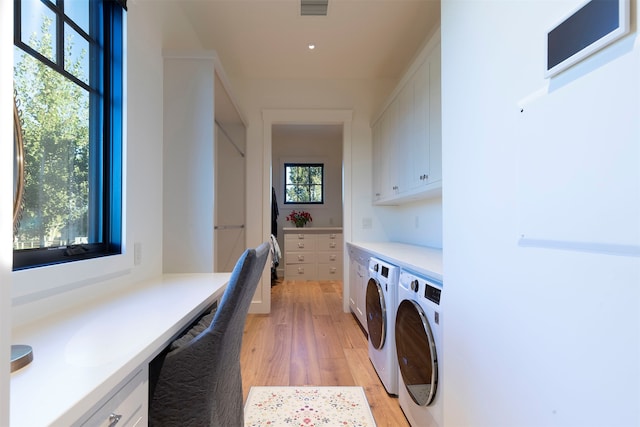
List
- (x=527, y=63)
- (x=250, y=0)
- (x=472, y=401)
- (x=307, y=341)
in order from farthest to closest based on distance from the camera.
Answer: (x=307, y=341) → (x=250, y=0) → (x=472, y=401) → (x=527, y=63)

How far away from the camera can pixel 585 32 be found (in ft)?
1.98

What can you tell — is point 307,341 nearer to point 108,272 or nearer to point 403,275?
point 403,275

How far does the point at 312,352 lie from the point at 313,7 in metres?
2.69

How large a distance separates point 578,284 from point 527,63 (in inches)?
21.4

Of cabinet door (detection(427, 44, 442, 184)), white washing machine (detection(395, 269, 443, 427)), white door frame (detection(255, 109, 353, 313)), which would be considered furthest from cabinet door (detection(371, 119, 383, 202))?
white washing machine (detection(395, 269, 443, 427))

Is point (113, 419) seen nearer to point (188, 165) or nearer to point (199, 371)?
point (199, 371)

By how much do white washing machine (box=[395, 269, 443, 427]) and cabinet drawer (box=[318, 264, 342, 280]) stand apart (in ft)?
11.8

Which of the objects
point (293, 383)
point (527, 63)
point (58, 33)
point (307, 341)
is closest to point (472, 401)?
point (527, 63)

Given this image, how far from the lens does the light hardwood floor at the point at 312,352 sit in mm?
1982

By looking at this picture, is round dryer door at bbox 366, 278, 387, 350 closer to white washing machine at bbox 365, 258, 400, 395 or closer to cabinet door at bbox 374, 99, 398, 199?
white washing machine at bbox 365, 258, 400, 395

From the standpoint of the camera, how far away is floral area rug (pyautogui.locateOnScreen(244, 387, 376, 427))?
5.38ft

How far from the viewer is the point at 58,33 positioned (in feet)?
3.94

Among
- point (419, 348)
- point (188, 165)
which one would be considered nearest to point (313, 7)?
point (188, 165)

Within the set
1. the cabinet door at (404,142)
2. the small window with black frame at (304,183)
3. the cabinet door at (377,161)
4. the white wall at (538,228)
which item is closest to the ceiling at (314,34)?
the cabinet door at (404,142)
